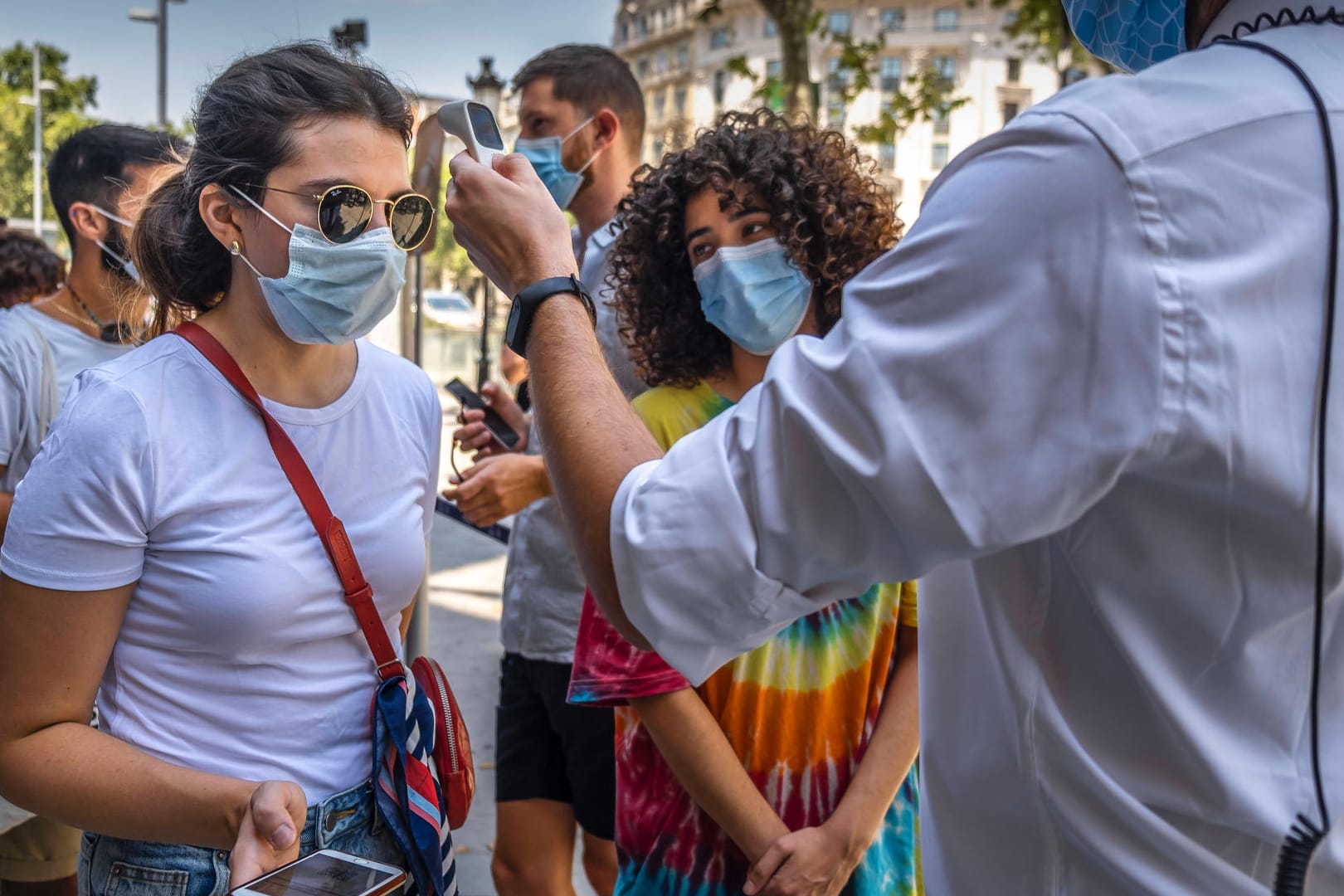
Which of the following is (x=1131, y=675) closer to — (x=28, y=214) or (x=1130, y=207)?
(x=1130, y=207)

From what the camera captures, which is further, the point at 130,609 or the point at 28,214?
the point at 28,214

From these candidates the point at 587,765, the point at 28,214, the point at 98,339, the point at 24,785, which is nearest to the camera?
the point at 24,785

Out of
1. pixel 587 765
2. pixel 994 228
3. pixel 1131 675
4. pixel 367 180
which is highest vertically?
pixel 367 180

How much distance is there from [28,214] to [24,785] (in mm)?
50169

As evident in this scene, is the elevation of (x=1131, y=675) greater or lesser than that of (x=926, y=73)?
lesser

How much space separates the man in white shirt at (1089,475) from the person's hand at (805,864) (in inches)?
32.3

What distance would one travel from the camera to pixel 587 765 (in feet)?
10.4

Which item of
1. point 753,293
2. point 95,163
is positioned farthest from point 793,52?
point 753,293

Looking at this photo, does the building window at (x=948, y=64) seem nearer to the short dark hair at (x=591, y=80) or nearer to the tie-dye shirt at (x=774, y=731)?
the short dark hair at (x=591, y=80)

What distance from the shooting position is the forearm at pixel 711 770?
193cm

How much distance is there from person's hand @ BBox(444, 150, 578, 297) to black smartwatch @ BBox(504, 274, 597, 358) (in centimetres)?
2

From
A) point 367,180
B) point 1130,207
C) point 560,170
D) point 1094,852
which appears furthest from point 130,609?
point 560,170

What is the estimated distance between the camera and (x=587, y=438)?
1140mm

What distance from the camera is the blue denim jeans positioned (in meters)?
1.77
